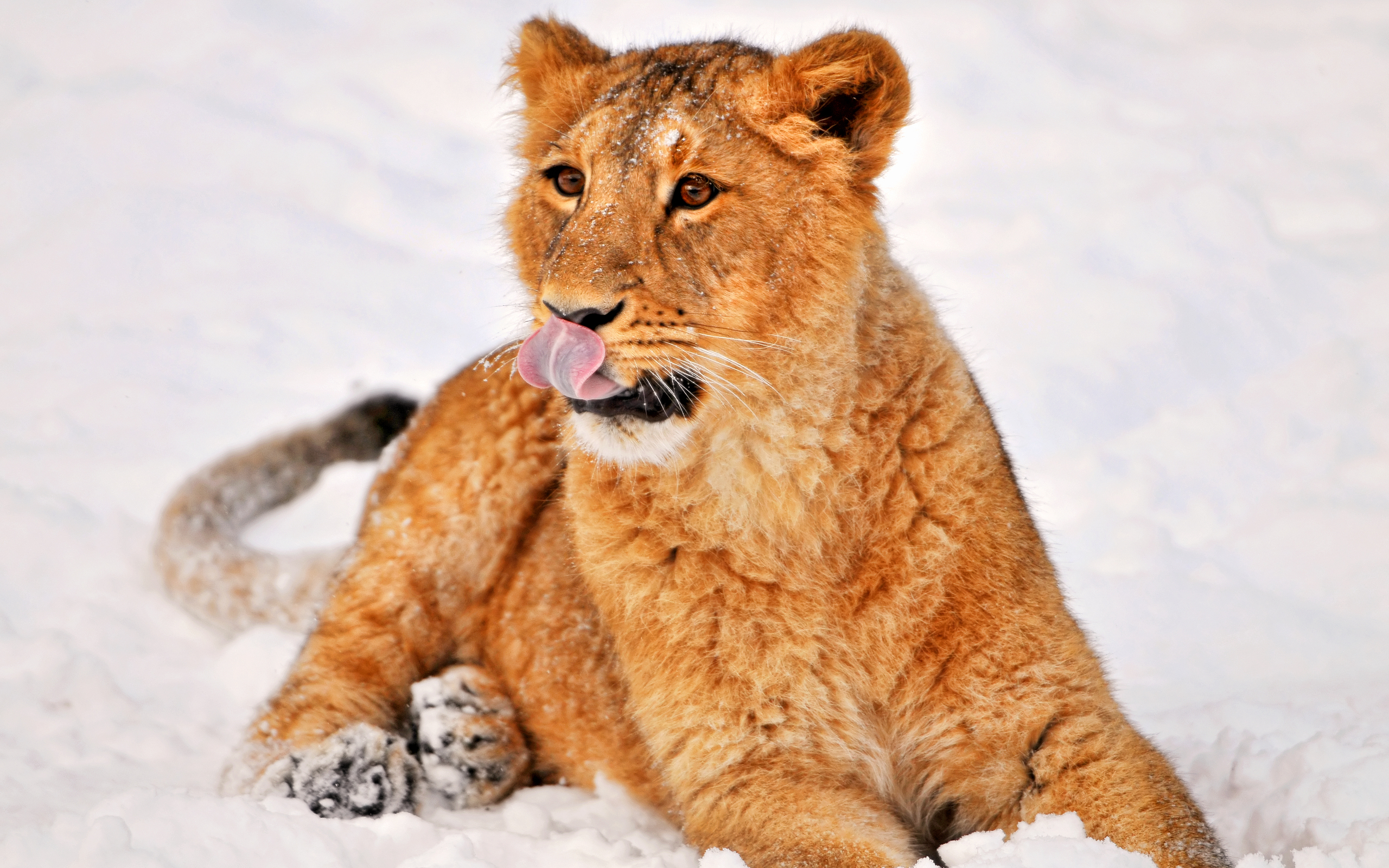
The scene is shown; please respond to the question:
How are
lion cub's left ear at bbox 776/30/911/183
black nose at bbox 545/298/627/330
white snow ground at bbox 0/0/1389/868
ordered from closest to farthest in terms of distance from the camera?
black nose at bbox 545/298/627/330 → lion cub's left ear at bbox 776/30/911/183 → white snow ground at bbox 0/0/1389/868

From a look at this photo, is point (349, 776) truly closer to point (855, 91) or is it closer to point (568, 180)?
point (568, 180)

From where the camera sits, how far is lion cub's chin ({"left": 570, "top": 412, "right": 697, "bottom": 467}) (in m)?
3.11

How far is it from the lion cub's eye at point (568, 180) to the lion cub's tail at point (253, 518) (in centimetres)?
215

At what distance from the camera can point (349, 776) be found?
3801mm

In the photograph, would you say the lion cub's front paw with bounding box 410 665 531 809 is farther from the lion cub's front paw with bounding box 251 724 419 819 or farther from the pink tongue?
the pink tongue

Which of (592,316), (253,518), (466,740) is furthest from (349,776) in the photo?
(253,518)

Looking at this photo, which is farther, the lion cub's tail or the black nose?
the lion cub's tail

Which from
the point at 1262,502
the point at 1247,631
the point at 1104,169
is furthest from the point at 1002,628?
the point at 1104,169

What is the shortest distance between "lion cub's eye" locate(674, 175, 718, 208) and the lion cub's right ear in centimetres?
56

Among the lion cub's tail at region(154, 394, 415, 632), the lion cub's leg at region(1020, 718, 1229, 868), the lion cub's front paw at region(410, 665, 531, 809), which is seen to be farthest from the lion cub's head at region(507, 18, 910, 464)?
the lion cub's tail at region(154, 394, 415, 632)

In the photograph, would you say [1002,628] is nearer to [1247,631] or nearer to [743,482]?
[743,482]

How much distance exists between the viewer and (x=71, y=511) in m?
5.83

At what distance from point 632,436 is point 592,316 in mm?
333

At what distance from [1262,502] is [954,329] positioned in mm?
3069
